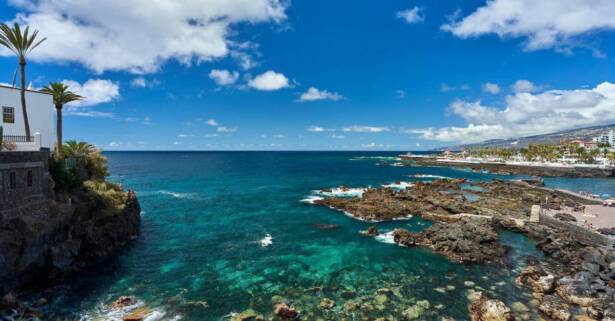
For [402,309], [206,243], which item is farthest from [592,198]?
[206,243]

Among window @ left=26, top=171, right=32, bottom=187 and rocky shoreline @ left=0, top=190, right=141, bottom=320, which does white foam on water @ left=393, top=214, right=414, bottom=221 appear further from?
window @ left=26, top=171, right=32, bottom=187

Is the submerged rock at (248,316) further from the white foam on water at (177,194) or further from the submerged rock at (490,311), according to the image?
the white foam on water at (177,194)

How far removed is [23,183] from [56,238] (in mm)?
5581

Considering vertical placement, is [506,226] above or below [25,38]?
below

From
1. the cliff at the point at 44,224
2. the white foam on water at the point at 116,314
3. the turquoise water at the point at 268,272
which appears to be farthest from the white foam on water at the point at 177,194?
the white foam on water at the point at 116,314

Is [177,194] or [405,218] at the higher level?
[177,194]

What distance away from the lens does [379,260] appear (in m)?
32.0

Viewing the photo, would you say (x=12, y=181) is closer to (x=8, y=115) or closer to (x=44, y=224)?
(x=44, y=224)

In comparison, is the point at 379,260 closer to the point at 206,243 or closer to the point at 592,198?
the point at 206,243

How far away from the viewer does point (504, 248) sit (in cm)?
3409

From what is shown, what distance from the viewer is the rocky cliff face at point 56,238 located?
23078 mm

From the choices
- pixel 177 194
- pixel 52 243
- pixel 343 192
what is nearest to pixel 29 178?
pixel 52 243

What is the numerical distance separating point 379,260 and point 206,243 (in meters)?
19.7

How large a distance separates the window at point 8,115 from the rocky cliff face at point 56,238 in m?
8.18
